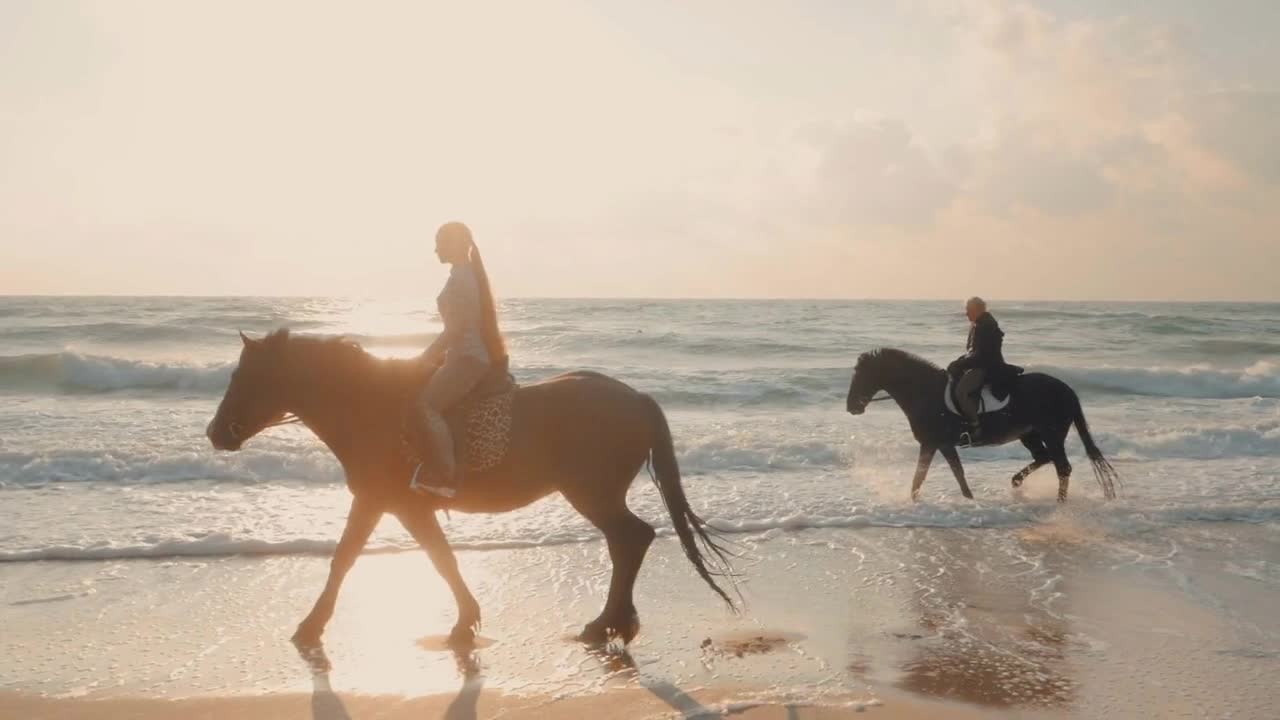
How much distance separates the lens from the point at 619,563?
17.7 feet

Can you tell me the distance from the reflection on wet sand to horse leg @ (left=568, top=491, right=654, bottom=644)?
61.1 inches

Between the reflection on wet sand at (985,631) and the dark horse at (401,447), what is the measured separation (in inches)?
54.6

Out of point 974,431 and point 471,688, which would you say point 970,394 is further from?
point 471,688

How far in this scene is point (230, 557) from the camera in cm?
764

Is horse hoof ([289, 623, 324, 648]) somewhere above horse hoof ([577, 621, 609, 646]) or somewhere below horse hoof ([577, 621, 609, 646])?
below

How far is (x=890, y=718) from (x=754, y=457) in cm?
826

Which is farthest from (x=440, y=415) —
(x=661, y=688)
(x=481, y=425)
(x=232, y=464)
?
(x=232, y=464)

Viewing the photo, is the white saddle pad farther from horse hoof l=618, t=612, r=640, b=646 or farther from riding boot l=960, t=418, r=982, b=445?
horse hoof l=618, t=612, r=640, b=646

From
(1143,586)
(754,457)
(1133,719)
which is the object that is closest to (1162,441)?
(754,457)

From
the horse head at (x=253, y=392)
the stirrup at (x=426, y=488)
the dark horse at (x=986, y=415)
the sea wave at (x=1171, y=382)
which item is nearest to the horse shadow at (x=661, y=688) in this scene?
the stirrup at (x=426, y=488)

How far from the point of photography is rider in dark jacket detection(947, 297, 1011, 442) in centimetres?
1027

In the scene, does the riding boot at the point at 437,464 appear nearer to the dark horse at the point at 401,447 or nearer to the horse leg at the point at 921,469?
the dark horse at the point at 401,447

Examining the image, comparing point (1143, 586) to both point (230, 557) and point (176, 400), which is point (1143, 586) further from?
point (176, 400)

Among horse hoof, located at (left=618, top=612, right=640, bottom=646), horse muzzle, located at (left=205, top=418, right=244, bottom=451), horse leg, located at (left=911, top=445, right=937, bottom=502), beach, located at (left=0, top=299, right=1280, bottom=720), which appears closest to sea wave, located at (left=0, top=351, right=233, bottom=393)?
beach, located at (left=0, top=299, right=1280, bottom=720)
